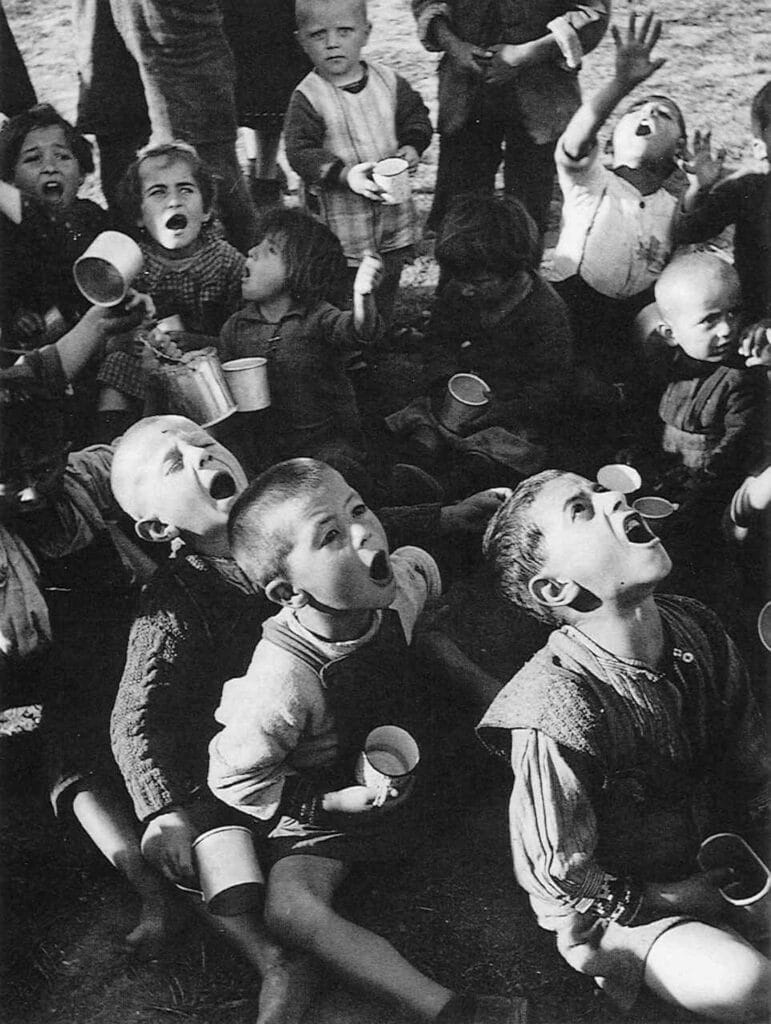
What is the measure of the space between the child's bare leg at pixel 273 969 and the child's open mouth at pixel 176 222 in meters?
1.28

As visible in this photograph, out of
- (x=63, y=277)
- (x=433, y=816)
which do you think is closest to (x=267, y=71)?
(x=63, y=277)

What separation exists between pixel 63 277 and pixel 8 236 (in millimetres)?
129

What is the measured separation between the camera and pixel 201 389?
2.17 metres

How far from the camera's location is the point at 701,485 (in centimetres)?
231

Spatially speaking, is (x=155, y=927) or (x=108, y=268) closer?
(x=155, y=927)

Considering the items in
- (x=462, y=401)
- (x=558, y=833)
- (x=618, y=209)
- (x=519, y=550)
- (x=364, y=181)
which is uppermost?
(x=364, y=181)

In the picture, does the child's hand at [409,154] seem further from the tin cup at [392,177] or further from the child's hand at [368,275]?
the child's hand at [368,275]

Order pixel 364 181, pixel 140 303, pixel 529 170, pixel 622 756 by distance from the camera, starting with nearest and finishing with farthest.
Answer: pixel 622 756
pixel 140 303
pixel 364 181
pixel 529 170

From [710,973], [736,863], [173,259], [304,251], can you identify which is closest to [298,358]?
[304,251]

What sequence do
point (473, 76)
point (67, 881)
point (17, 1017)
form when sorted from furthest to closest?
point (473, 76) < point (67, 881) < point (17, 1017)

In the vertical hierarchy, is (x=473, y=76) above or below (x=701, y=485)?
above

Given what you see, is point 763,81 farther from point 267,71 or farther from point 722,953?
point 722,953

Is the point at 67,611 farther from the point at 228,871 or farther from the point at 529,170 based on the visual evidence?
the point at 529,170

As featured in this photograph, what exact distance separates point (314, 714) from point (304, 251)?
3.24 ft
